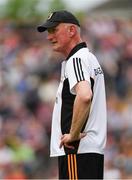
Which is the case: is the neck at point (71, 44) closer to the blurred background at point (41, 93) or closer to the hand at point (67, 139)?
the hand at point (67, 139)

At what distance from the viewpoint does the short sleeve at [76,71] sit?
4121 millimetres

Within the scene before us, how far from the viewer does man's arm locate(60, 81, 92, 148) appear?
13.1ft

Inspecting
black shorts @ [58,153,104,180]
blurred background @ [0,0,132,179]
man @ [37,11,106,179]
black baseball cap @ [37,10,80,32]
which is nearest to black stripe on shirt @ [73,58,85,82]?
man @ [37,11,106,179]

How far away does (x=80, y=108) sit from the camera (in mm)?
4008

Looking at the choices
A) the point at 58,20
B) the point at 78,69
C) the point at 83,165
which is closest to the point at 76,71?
the point at 78,69

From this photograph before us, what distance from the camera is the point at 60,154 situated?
429cm

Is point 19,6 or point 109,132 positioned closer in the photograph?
point 109,132

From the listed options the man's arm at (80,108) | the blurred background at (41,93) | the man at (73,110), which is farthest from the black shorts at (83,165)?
the blurred background at (41,93)

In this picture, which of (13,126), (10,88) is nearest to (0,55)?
(10,88)

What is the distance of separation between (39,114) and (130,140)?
1.61m

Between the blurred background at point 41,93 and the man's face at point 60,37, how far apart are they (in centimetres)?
588

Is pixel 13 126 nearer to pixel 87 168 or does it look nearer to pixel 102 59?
pixel 102 59

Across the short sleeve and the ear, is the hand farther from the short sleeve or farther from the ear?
the ear

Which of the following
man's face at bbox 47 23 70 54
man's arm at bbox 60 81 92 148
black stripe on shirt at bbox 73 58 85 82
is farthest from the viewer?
man's face at bbox 47 23 70 54
